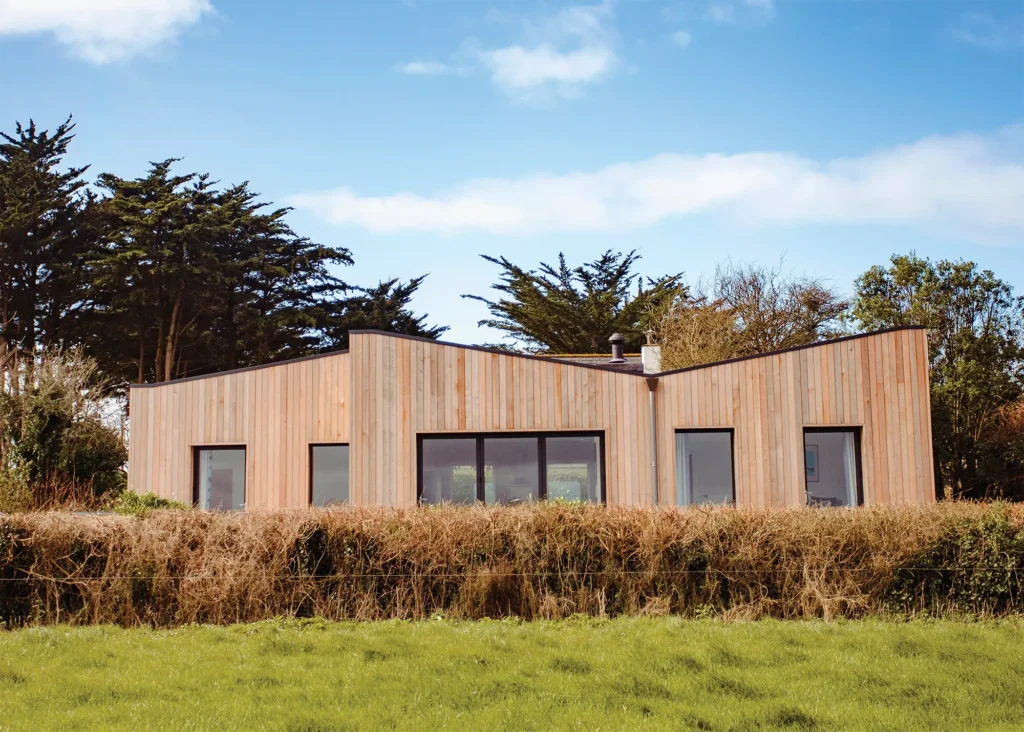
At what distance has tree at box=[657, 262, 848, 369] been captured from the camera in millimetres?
26297

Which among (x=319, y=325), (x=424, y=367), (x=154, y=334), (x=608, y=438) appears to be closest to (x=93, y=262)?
(x=154, y=334)

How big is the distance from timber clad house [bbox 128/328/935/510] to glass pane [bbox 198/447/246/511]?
244 cm

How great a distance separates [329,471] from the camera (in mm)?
14898

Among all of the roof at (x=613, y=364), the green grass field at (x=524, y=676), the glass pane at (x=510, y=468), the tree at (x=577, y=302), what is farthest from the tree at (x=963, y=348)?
the green grass field at (x=524, y=676)

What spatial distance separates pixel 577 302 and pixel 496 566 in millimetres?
28080

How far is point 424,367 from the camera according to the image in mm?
13812

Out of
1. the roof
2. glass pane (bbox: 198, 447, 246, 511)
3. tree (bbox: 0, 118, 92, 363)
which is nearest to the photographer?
glass pane (bbox: 198, 447, 246, 511)

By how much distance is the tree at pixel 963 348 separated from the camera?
2083cm

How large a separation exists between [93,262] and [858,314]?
900 inches

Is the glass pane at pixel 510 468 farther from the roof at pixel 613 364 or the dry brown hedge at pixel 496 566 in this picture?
the dry brown hedge at pixel 496 566

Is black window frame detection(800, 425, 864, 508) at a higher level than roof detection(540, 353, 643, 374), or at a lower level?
lower

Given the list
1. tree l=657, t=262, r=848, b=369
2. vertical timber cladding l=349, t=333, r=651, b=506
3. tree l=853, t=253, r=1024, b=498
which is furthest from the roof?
tree l=853, t=253, r=1024, b=498

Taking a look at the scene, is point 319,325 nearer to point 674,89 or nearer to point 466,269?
point 466,269

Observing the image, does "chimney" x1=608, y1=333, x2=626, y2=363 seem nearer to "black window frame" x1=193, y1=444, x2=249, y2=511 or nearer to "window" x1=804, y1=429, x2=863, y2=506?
"window" x1=804, y1=429, x2=863, y2=506
